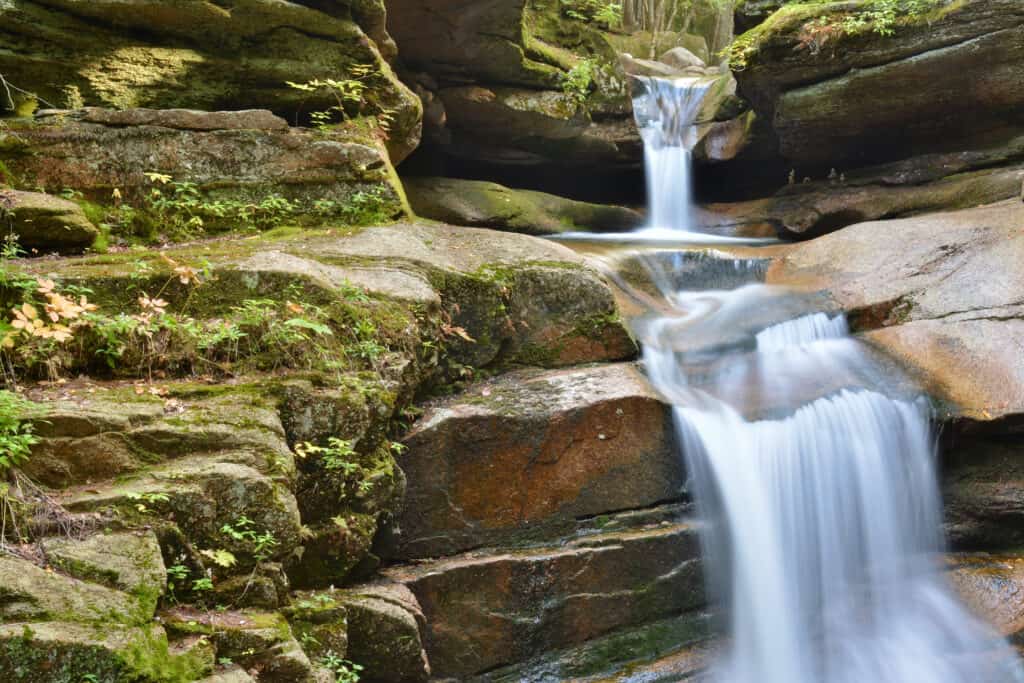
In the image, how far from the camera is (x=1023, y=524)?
21.0 ft

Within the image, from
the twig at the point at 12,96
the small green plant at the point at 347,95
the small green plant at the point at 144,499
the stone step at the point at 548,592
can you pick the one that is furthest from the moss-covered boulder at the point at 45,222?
the stone step at the point at 548,592

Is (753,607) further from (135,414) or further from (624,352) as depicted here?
(135,414)

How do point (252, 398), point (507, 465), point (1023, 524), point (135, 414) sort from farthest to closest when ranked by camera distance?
point (1023, 524)
point (507, 465)
point (252, 398)
point (135, 414)

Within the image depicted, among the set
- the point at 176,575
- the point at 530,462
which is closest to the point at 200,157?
the point at 530,462

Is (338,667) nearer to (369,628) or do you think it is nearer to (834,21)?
(369,628)

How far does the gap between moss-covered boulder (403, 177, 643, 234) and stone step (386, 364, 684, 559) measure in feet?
17.2

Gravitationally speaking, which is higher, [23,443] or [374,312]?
[374,312]

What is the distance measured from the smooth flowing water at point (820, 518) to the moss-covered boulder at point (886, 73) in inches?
195

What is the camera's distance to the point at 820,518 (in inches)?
239

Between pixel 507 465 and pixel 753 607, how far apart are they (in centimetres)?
209

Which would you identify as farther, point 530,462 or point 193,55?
point 193,55

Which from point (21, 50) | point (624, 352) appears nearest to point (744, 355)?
point (624, 352)

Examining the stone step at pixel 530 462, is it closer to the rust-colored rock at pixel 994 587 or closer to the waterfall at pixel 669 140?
the rust-colored rock at pixel 994 587

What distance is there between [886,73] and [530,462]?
793 cm
